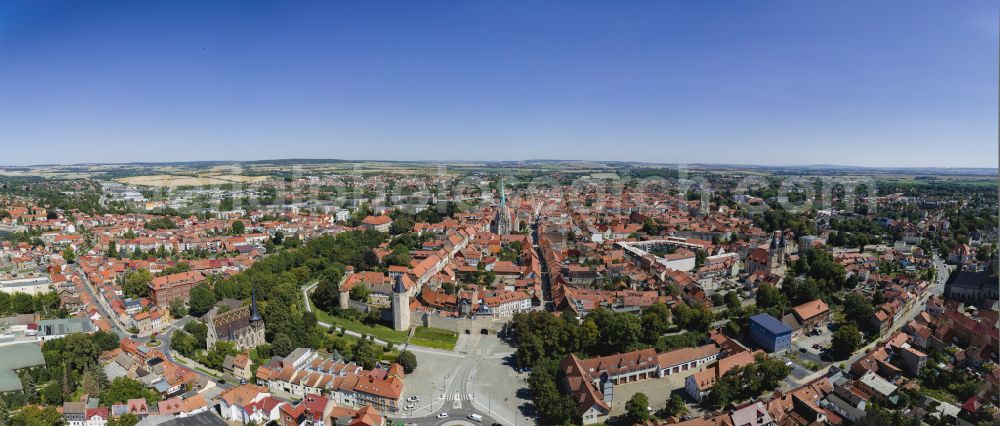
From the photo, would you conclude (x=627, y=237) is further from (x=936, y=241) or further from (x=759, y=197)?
(x=759, y=197)

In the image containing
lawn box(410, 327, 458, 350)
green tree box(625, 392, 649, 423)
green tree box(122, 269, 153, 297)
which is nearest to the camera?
green tree box(625, 392, 649, 423)

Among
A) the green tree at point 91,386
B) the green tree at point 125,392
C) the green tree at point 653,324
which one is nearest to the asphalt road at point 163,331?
the green tree at point 125,392

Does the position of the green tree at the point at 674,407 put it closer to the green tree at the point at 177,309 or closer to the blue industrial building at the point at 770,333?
the blue industrial building at the point at 770,333

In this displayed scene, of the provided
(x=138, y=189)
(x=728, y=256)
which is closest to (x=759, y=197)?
(x=728, y=256)

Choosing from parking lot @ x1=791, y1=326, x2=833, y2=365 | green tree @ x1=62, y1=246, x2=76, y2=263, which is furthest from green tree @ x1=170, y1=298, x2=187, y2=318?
parking lot @ x1=791, y1=326, x2=833, y2=365

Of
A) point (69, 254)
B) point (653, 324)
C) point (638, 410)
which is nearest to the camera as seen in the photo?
point (638, 410)

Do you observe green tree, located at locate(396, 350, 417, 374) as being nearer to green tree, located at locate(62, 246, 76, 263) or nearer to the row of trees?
the row of trees

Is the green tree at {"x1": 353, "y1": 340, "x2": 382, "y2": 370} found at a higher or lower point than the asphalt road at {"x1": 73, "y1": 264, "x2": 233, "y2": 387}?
higher

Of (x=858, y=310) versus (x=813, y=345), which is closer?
(x=813, y=345)

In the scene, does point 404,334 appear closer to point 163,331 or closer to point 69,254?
point 163,331

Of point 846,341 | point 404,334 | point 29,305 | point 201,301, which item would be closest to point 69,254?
point 29,305
